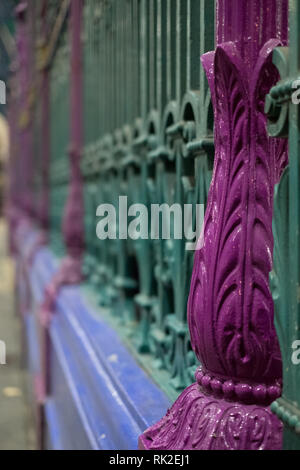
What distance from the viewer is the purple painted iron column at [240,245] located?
1.00 m

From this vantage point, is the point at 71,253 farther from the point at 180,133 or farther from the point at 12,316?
the point at 12,316

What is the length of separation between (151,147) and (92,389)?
2.18 ft

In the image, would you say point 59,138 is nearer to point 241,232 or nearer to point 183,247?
point 183,247

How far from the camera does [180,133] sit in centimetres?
153

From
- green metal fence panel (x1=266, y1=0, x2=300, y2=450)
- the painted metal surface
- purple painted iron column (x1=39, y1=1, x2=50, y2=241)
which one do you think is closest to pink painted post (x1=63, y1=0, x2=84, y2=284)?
the painted metal surface

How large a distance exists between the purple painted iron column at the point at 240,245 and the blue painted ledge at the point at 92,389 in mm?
330

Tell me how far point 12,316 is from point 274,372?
7.13 meters

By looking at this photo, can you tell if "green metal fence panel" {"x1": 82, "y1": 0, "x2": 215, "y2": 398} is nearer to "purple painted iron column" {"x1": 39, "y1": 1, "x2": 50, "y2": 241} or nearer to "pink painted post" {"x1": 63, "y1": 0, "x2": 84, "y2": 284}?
"pink painted post" {"x1": 63, "y1": 0, "x2": 84, "y2": 284}

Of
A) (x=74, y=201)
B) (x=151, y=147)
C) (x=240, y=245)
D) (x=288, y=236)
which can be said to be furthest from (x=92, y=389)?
(x=74, y=201)

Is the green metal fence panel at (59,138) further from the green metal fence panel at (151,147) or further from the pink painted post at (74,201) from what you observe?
the green metal fence panel at (151,147)

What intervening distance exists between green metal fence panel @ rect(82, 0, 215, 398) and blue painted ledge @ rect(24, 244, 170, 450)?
6 centimetres

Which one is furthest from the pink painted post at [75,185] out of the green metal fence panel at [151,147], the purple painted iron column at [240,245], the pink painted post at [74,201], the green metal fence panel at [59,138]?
the purple painted iron column at [240,245]

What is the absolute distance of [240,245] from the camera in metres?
1.01

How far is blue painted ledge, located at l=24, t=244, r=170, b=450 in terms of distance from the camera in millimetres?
1447
